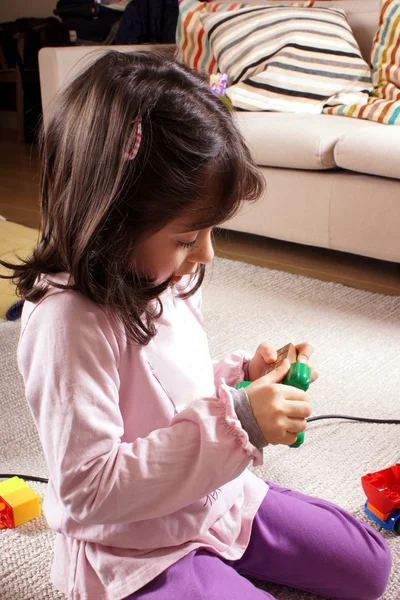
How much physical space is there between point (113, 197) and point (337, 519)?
495mm

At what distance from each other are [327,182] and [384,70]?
0.52 metres

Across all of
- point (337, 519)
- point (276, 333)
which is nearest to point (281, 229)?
point (276, 333)

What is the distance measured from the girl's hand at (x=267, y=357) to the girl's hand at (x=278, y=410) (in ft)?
0.39

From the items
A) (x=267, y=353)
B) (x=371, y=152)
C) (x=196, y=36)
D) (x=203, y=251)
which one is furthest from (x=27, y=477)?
(x=196, y=36)

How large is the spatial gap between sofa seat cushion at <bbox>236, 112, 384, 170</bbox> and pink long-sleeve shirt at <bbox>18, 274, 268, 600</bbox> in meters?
1.30

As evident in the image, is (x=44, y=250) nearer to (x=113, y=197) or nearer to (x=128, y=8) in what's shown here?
(x=113, y=197)

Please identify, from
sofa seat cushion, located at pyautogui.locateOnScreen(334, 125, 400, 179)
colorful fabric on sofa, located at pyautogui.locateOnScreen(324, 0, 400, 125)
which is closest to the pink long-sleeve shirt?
sofa seat cushion, located at pyautogui.locateOnScreen(334, 125, 400, 179)

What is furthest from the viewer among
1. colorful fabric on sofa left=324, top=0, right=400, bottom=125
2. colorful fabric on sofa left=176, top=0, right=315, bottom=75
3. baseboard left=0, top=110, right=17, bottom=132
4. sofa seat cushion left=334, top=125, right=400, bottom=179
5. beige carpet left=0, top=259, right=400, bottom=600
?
Answer: baseboard left=0, top=110, right=17, bottom=132

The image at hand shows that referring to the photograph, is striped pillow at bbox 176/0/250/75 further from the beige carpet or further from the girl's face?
the girl's face

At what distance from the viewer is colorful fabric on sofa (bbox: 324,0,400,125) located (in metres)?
2.10

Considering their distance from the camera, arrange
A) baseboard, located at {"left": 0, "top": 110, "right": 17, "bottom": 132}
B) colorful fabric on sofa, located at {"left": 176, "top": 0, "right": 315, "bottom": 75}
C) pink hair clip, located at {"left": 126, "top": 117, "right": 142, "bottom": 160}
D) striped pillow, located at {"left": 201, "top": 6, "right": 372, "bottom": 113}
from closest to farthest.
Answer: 1. pink hair clip, located at {"left": 126, "top": 117, "right": 142, "bottom": 160}
2. striped pillow, located at {"left": 201, "top": 6, "right": 372, "bottom": 113}
3. colorful fabric on sofa, located at {"left": 176, "top": 0, "right": 315, "bottom": 75}
4. baseboard, located at {"left": 0, "top": 110, "right": 17, "bottom": 132}

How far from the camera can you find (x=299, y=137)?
193 centimetres

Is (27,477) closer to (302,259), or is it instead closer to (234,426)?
(234,426)

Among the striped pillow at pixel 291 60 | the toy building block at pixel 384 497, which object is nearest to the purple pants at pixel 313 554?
the toy building block at pixel 384 497
